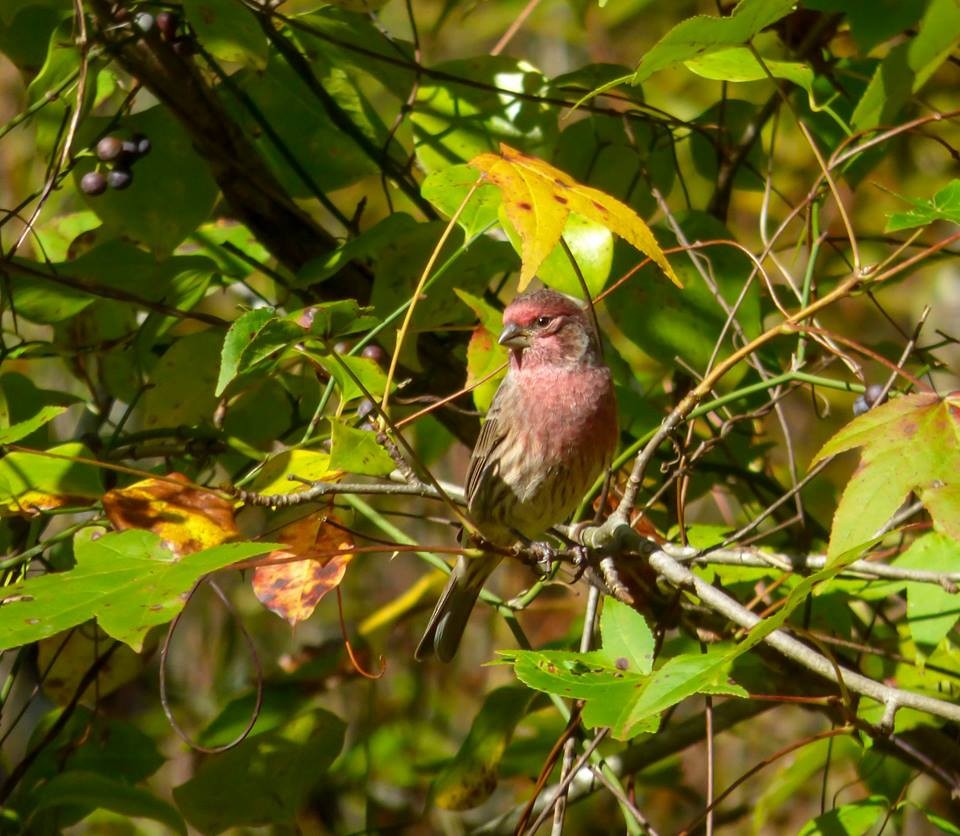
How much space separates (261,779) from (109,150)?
6.25ft

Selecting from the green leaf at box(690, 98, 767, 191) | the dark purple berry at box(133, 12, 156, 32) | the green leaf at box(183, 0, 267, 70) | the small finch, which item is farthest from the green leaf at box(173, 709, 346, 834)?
the green leaf at box(690, 98, 767, 191)

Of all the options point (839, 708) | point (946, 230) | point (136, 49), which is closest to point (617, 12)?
point (136, 49)

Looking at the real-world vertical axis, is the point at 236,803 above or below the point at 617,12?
below

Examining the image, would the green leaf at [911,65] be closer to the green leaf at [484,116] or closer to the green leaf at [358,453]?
the green leaf at [484,116]

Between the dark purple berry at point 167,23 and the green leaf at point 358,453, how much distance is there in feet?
5.45

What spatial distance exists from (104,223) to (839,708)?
2.44 metres

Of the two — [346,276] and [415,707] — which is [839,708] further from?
[415,707]

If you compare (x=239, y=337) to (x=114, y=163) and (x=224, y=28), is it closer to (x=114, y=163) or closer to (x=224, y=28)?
(x=224, y=28)

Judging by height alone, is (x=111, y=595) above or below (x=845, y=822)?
above

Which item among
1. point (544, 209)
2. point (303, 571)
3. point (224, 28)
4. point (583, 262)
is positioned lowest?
point (303, 571)

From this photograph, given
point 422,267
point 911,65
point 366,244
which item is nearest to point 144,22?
point 366,244

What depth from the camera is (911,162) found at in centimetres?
819

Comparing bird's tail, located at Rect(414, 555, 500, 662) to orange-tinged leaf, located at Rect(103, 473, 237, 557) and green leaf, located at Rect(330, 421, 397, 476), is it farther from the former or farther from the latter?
green leaf, located at Rect(330, 421, 397, 476)

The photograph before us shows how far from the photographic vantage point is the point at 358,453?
2.71 m
